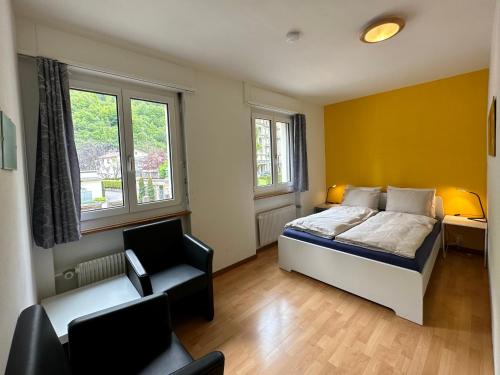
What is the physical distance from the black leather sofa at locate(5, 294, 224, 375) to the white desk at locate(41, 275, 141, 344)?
0.46 m

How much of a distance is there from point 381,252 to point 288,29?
203 cm

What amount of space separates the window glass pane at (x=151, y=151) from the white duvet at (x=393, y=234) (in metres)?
1.89

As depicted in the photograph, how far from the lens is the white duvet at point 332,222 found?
8.21ft

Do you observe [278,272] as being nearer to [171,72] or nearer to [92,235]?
[92,235]

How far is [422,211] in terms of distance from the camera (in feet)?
9.73

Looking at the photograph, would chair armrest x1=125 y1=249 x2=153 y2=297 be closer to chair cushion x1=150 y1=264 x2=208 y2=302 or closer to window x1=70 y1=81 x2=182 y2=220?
chair cushion x1=150 y1=264 x2=208 y2=302

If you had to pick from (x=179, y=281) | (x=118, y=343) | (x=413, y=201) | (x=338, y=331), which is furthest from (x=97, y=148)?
(x=413, y=201)

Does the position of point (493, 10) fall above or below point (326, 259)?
above

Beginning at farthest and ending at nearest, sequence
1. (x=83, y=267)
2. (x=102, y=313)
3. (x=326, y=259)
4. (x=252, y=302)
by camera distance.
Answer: (x=326, y=259) < (x=252, y=302) < (x=83, y=267) < (x=102, y=313)

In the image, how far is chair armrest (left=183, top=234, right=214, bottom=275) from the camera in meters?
1.90

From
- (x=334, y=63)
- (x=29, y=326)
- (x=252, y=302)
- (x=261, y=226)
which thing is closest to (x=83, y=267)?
(x=29, y=326)

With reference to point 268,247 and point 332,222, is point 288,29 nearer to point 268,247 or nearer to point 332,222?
point 332,222

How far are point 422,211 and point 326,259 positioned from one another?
1.60 m

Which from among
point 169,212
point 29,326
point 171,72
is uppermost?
point 171,72
